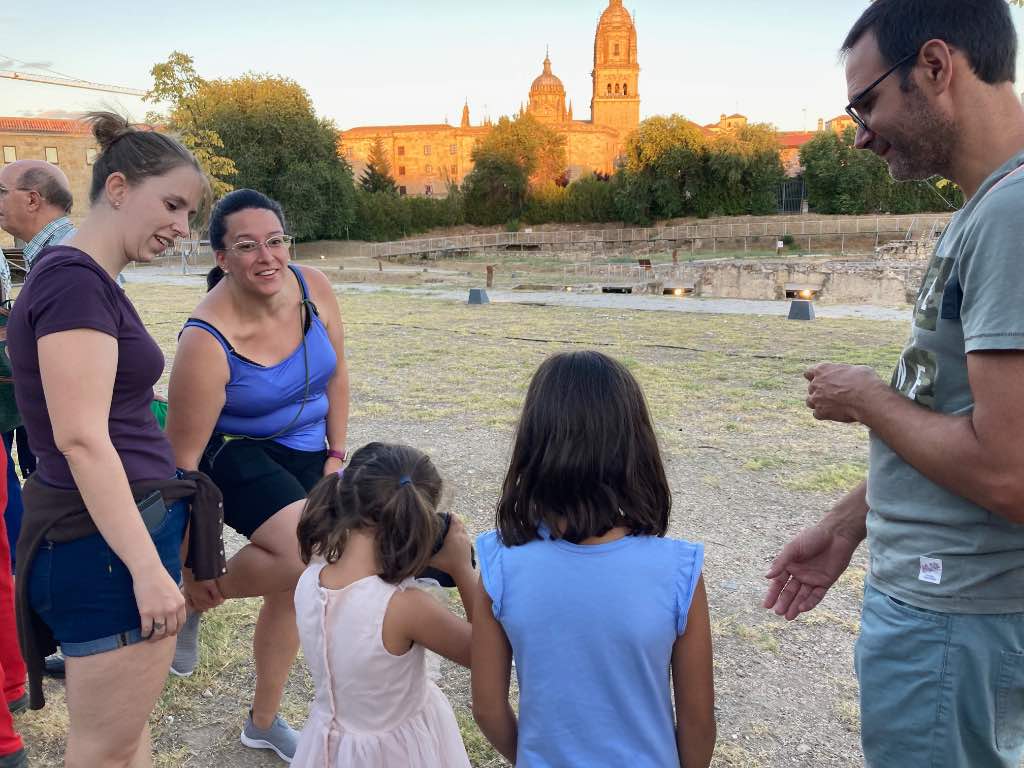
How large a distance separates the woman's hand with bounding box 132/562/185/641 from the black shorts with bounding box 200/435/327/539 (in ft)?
2.18

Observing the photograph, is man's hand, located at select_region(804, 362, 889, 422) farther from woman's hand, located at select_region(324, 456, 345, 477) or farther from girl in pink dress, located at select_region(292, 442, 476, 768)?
woman's hand, located at select_region(324, 456, 345, 477)

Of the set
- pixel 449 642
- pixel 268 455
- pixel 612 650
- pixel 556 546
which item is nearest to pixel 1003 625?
pixel 612 650

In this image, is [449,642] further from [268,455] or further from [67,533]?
[268,455]

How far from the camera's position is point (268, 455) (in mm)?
2535

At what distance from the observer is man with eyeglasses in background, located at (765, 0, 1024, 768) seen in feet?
4.03

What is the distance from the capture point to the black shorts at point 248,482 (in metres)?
2.41

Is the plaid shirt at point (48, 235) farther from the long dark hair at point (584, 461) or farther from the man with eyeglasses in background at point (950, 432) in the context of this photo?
the man with eyeglasses in background at point (950, 432)

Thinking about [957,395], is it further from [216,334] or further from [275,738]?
[275,738]

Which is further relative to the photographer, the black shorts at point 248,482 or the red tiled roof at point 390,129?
the red tiled roof at point 390,129

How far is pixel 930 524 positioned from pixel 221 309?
2.05 m

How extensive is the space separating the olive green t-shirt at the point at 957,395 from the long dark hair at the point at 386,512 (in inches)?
38.0

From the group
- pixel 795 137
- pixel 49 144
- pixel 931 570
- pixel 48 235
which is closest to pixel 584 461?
pixel 931 570

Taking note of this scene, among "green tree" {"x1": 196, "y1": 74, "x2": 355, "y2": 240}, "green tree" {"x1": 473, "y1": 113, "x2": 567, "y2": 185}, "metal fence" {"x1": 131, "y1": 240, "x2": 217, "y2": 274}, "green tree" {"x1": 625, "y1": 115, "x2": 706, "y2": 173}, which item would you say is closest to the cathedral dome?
"green tree" {"x1": 473, "y1": 113, "x2": 567, "y2": 185}

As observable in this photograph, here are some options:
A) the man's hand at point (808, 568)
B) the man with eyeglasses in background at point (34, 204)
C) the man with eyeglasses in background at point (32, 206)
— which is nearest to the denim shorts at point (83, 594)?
the man's hand at point (808, 568)
